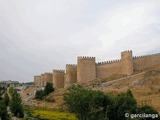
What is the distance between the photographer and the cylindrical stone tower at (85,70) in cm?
4994

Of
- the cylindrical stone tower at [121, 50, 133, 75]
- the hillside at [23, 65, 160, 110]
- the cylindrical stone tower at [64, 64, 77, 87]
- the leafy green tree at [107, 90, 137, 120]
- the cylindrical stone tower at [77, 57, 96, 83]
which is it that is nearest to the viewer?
the leafy green tree at [107, 90, 137, 120]

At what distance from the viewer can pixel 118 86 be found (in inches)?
1724

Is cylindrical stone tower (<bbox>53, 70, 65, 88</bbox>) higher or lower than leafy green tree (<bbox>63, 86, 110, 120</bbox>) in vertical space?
higher

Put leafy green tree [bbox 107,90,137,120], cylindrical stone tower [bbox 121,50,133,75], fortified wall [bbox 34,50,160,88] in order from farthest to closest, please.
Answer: fortified wall [bbox 34,50,160,88]
cylindrical stone tower [bbox 121,50,133,75]
leafy green tree [bbox 107,90,137,120]

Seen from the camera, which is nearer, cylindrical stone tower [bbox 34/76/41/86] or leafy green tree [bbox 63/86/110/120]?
leafy green tree [bbox 63/86/110/120]

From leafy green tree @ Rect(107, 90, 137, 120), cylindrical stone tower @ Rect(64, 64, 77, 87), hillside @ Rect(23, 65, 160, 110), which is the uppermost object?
cylindrical stone tower @ Rect(64, 64, 77, 87)

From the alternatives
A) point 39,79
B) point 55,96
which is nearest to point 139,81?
point 55,96

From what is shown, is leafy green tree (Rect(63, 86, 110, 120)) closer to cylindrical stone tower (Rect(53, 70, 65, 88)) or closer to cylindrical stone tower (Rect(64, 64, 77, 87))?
cylindrical stone tower (Rect(64, 64, 77, 87))

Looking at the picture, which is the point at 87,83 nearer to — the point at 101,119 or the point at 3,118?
the point at 3,118

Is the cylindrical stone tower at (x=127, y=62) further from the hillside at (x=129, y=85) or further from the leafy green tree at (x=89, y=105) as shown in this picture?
the leafy green tree at (x=89, y=105)

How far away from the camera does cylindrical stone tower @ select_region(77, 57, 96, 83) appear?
49938mm

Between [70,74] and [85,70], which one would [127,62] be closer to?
[85,70]

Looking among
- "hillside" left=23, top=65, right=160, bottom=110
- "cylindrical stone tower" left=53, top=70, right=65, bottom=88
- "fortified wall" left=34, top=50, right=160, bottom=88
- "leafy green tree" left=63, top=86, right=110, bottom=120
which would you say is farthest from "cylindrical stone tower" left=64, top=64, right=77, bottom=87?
"leafy green tree" left=63, top=86, right=110, bottom=120

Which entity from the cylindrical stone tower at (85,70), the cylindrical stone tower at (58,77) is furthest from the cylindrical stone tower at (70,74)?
the cylindrical stone tower at (58,77)
